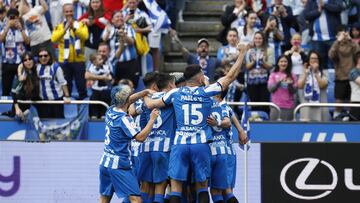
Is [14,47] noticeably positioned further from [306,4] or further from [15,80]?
[306,4]

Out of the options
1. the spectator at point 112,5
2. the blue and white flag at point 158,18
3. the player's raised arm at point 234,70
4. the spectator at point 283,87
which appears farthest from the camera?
the spectator at point 112,5

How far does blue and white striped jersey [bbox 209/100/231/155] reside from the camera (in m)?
16.3

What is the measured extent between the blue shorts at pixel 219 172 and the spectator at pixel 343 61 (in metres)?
4.92

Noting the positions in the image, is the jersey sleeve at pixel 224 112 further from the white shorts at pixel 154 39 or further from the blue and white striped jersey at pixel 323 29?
the blue and white striped jersey at pixel 323 29

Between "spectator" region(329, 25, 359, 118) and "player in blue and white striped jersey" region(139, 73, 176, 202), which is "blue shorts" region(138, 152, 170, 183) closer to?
"player in blue and white striped jersey" region(139, 73, 176, 202)

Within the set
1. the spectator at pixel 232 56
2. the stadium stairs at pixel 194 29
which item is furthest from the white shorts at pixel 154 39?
the spectator at pixel 232 56

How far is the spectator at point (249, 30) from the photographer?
21328 millimetres

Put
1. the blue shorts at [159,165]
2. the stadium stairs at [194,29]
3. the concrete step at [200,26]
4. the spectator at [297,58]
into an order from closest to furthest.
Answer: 1. the blue shorts at [159,165]
2. the spectator at [297,58]
3. the stadium stairs at [194,29]
4. the concrete step at [200,26]

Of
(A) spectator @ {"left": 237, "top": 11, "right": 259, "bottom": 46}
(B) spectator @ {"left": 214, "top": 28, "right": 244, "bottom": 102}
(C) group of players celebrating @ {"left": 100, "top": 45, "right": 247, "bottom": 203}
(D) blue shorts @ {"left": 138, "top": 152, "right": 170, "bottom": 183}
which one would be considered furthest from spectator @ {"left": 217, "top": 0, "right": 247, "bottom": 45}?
(D) blue shorts @ {"left": 138, "top": 152, "right": 170, "bottom": 183}

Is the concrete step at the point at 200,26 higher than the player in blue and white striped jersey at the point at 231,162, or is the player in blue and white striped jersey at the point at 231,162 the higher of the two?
the concrete step at the point at 200,26

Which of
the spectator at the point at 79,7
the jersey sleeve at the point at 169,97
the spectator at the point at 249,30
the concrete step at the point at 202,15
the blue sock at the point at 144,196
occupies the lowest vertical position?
the blue sock at the point at 144,196

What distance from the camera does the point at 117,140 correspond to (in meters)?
16.1

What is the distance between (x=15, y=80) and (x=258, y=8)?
4.74m

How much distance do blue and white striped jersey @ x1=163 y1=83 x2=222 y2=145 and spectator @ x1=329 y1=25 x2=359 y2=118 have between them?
17.3 feet
